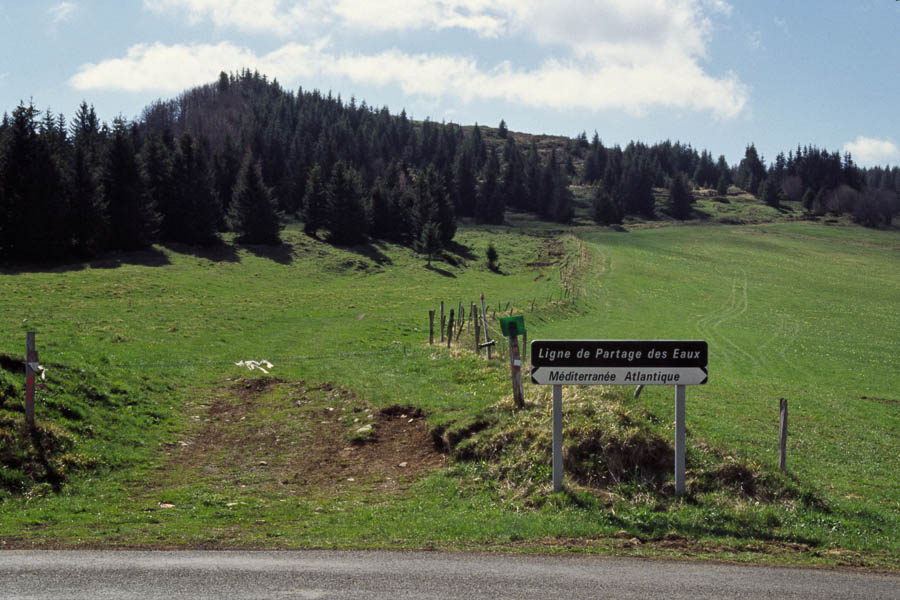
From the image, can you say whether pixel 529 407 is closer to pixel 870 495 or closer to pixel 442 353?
pixel 870 495

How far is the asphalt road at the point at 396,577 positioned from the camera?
7.51 meters

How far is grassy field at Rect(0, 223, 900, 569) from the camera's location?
33.4 ft

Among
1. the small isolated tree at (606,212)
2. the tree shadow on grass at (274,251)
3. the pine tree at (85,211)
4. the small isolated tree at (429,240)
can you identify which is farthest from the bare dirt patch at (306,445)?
the small isolated tree at (606,212)

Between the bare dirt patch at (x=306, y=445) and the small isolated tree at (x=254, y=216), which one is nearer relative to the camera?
the bare dirt patch at (x=306, y=445)

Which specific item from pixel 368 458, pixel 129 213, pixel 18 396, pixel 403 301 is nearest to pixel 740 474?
pixel 368 458

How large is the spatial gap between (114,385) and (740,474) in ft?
51.5

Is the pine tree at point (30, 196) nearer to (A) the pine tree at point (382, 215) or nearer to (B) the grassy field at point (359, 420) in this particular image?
(B) the grassy field at point (359, 420)

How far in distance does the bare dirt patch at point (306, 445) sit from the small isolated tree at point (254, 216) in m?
67.6

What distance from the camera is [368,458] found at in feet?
48.5

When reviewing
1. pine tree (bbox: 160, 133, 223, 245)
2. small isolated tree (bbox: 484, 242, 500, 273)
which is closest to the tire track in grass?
small isolated tree (bbox: 484, 242, 500, 273)

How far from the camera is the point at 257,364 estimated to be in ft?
83.5

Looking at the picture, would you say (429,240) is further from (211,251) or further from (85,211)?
(85,211)

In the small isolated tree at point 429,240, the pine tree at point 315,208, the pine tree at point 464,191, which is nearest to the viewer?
the small isolated tree at point 429,240

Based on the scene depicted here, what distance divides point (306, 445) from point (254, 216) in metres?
73.7
